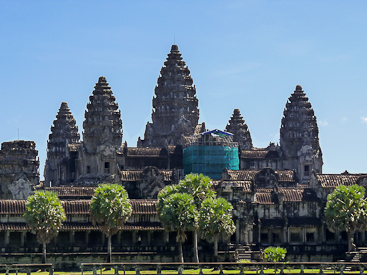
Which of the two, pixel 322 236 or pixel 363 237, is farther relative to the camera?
pixel 322 236

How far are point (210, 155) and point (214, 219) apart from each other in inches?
2450

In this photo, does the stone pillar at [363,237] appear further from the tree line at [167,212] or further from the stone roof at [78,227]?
the stone roof at [78,227]

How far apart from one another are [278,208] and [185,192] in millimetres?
18917

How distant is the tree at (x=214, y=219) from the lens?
130 m

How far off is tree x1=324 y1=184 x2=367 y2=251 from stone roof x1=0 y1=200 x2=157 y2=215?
22.4 meters

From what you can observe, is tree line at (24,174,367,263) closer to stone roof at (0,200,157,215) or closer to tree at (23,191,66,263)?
tree at (23,191,66,263)

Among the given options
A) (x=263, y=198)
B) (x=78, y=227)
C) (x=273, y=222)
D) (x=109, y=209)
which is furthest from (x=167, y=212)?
(x=263, y=198)

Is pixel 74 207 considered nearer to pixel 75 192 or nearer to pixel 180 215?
pixel 180 215

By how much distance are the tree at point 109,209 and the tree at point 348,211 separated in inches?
1043

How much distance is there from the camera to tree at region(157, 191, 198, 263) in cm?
12812

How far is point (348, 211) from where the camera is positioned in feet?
452

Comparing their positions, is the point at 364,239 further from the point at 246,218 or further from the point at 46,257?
the point at 46,257

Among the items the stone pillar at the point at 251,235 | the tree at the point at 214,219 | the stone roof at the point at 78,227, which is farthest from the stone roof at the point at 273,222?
the stone roof at the point at 78,227

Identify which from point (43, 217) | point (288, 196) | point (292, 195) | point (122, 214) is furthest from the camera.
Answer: point (292, 195)
